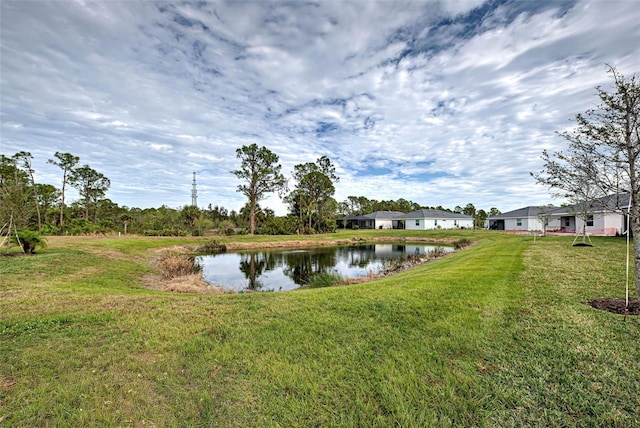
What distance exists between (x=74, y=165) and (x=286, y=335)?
156 feet

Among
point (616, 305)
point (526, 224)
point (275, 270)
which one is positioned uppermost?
point (526, 224)

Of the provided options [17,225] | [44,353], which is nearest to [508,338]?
[44,353]

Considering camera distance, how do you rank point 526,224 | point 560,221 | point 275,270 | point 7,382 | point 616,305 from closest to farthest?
point 7,382
point 616,305
point 275,270
point 560,221
point 526,224

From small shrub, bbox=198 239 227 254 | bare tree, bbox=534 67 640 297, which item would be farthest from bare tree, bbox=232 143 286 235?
bare tree, bbox=534 67 640 297

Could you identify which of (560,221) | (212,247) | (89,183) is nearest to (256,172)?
(212,247)

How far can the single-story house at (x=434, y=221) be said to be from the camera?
48.8 meters

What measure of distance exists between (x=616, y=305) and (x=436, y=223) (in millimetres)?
46475

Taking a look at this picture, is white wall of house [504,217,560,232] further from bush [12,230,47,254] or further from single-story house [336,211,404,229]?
bush [12,230,47,254]

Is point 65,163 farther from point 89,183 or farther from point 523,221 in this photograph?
point 523,221

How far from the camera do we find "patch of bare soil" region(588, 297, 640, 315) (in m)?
4.81

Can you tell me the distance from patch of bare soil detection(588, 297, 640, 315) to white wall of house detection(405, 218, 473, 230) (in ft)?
146

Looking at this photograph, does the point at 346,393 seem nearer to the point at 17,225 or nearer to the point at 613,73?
the point at 613,73

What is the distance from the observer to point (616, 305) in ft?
16.8

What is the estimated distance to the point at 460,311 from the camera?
16.6ft
